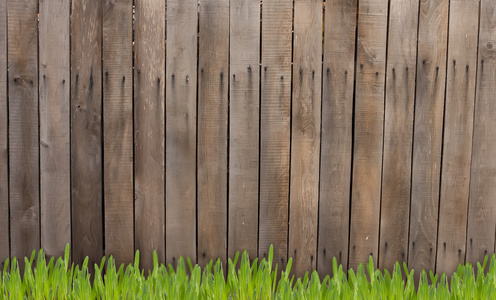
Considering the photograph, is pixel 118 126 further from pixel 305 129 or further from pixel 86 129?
pixel 305 129

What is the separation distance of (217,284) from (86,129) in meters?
0.94

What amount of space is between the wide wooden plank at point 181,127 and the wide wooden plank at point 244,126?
178mm

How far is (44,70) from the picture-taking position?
2.88m

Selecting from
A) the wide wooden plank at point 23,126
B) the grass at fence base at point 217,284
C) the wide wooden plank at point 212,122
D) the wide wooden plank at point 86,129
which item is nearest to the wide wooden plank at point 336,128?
the grass at fence base at point 217,284

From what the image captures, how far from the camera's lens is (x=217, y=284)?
8.91 feet

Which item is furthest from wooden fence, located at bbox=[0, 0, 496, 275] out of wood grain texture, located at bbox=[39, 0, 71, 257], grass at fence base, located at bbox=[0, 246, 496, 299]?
grass at fence base, located at bbox=[0, 246, 496, 299]

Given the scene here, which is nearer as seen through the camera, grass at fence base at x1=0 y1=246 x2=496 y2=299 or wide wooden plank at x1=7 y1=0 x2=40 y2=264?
grass at fence base at x1=0 y1=246 x2=496 y2=299

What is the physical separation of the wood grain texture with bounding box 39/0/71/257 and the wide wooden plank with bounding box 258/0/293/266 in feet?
2.98

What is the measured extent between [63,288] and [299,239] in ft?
3.58

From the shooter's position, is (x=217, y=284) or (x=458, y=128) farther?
(x=458, y=128)

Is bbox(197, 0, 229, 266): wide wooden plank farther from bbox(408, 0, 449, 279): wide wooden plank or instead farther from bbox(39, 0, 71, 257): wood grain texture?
bbox(408, 0, 449, 279): wide wooden plank

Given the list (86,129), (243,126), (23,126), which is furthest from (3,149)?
(243,126)

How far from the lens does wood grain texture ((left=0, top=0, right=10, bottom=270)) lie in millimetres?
2877

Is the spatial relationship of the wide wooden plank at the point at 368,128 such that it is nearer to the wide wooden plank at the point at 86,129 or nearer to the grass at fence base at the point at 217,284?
the grass at fence base at the point at 217,284
